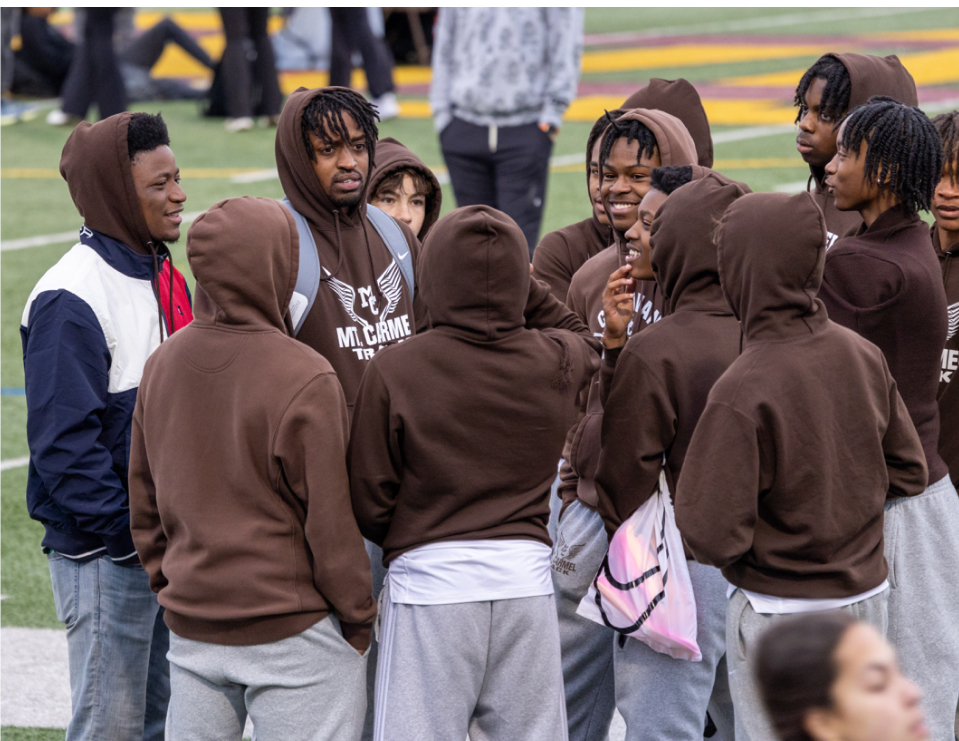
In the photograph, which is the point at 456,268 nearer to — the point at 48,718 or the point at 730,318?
the point at 730,318

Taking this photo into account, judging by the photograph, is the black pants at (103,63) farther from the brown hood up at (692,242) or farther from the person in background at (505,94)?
the brown hood up at (692,242)

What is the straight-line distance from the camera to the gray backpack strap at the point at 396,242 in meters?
3.91

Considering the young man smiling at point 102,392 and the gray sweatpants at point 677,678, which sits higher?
the young man smiling at point 102,392

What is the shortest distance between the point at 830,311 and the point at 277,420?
1589 mm

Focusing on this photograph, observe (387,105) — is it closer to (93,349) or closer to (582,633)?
(93,349)

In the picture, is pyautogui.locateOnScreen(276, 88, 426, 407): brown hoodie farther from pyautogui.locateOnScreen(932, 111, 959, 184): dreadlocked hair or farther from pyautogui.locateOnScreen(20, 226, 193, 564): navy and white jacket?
pyautogui.locateOnScreen(932, 111, 959, 184): dreadlocked hair

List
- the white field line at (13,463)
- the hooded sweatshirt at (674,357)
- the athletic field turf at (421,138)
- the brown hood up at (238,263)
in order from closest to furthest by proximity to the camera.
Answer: the brown hood up at (238,263)
the hooded sweatshirt at (674,357)
the athletic field turf at (421,138)
the white field line at (13,463)

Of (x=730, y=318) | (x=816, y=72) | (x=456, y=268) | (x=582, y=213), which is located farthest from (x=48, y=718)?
(x=582, y=213)

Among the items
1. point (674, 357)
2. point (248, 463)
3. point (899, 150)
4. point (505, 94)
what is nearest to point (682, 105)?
point (899, 150)

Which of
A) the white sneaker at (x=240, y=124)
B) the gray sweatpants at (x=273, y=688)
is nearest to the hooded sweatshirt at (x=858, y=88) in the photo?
the gray sweatpants at (x=273, y=688)

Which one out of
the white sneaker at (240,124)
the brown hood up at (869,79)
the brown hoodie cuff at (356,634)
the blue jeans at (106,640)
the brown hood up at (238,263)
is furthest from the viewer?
the white sneaker at (240,124)

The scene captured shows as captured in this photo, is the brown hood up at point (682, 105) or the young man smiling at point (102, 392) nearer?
the young man smiling at point (102, 392)

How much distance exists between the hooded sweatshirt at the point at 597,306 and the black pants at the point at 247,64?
32.5 feet

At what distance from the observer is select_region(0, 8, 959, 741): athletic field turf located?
5.43 meters
